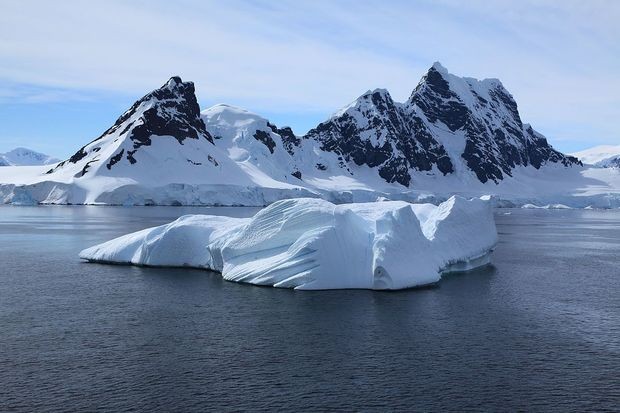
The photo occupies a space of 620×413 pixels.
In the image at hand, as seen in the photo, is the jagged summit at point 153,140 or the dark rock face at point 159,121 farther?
the dark rock face at point 159,121

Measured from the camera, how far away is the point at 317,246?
28.7 m

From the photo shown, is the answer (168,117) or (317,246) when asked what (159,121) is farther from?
(317,246)


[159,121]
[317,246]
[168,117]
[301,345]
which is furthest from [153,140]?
[301,345]

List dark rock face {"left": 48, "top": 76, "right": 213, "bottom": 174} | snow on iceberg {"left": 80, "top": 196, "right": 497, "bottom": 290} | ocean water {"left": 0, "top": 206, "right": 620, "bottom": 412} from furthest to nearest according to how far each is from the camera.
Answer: dark rock face {"left": 48, "top": 76, "right": 213, "bottom": 174} < snow on iceberg {"left": 80, "top": 196, "right": 497, "bottom": 290} < ocean water {"left": 0, "top": 206, "right": 620, "bottom": 412}

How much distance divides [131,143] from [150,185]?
860 inches

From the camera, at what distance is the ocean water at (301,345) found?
15.1 metres

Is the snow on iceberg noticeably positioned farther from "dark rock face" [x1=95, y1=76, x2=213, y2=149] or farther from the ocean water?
"dark rock face" [x1=95, y1=76, x2=213, y2=149]

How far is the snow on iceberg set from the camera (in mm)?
29109

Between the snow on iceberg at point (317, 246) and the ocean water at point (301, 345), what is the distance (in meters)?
1.23

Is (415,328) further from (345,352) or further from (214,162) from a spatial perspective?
(214,162)

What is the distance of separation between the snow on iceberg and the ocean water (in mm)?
1225

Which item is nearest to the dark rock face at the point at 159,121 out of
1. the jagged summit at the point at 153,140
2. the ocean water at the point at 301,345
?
the jagged summit at the point at 153,140

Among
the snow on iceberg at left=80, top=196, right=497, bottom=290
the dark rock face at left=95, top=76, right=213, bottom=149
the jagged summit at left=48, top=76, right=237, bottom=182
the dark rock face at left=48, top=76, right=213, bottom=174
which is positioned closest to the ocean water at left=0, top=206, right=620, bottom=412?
the snow on iceberg at left=80, top=196, right=497, bottom=290

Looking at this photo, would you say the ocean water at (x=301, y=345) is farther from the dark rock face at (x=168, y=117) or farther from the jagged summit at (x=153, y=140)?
the dark rock face at (x=168, y=117)
